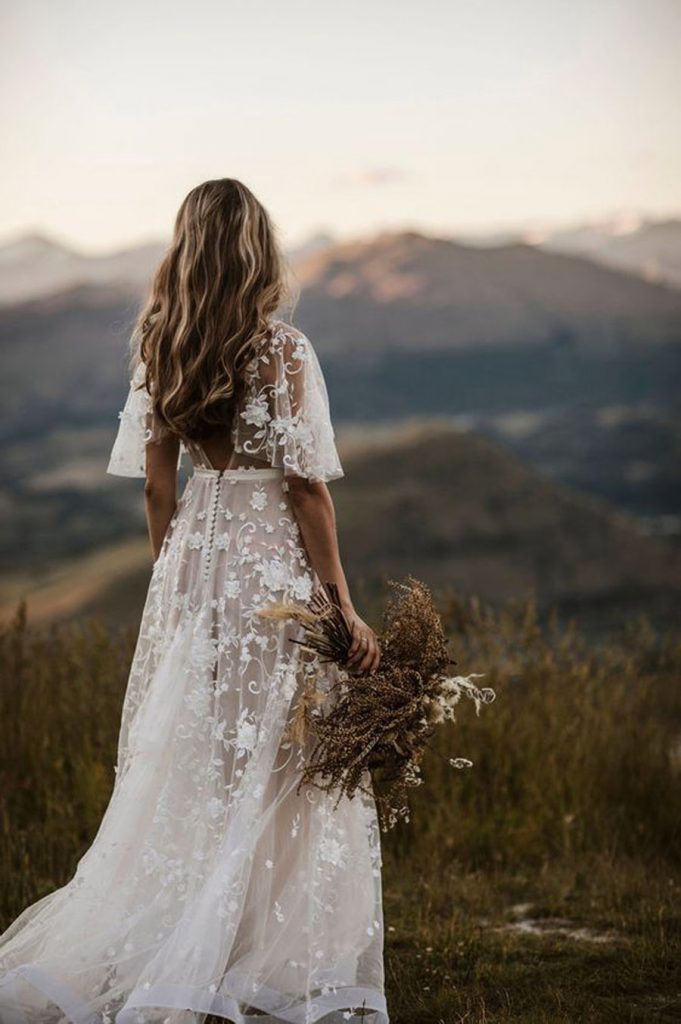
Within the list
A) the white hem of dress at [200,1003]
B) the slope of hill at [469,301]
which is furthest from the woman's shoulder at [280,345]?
the slope of hill at [469,301]

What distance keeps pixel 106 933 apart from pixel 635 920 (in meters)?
2.09

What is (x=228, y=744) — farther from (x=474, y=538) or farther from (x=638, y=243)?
(x=638, y=243)

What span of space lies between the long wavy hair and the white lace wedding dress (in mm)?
83

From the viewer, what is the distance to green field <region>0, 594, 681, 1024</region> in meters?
3.90

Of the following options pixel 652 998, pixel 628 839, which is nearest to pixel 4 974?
pixel 652 998

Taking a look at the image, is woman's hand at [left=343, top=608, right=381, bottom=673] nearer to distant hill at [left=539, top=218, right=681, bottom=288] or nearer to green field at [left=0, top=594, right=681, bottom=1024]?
green field at [left=0, top=594, right=681, bottom=1024]

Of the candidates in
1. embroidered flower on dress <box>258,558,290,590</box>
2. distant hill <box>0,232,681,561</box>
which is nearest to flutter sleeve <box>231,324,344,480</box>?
embroidered flower on dress <box>258,558,290,590</box>

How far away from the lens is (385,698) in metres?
A: 2.96

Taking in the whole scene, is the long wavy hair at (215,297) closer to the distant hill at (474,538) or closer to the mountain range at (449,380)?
the distant hill at (474,538)

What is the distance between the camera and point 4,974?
303cm

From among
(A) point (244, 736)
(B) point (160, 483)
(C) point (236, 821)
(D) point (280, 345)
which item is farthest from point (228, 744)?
(D) point (280, 345)

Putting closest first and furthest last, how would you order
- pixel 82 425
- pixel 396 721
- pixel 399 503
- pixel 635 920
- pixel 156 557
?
pixel 396 721 < pixel 156 557 < pixel 635 920 < pixel 399 503 < pixel 82 425

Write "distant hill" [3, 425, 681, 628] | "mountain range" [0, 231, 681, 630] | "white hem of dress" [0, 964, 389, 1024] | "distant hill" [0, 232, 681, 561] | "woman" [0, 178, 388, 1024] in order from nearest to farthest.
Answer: "white hem of dress" [0, 964, 389, 1024]
"woman" [0, 178, 388, 1024]
"distant hill" [3, 425, 681, 628]
"mountain range" [0, 231, 681, 630]
"distant hill" [0, 232, 681, 561]

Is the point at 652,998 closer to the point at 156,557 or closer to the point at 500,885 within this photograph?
the point at 500,885
